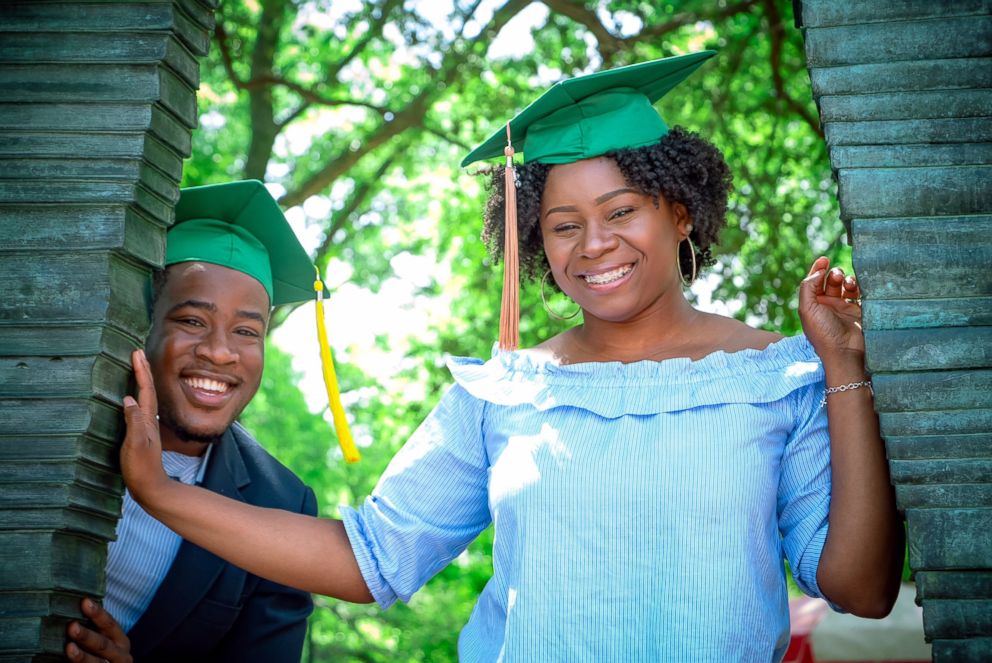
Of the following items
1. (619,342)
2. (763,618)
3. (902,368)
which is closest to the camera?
(902,368)

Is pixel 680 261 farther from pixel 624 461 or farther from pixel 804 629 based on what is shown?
pixel 804 629

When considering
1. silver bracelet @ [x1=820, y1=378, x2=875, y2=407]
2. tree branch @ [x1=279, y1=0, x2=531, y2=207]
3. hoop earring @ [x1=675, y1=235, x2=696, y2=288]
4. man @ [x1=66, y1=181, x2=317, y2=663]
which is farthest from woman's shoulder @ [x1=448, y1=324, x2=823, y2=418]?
tree branch @ [x1=279, y1=0, x2=531, y2=207]

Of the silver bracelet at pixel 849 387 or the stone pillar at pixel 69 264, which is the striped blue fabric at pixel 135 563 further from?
the silver bracelet at pixel 849 387

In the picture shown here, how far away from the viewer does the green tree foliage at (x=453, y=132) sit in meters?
A: 7.89

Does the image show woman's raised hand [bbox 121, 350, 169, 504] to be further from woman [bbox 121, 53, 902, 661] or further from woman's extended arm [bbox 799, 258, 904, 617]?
woman's extended arm [bbox 799, 258, 904, 617]

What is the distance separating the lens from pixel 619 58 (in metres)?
7.88

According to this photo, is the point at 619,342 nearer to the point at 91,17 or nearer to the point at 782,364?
the point at 782,364

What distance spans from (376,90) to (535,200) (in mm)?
7923

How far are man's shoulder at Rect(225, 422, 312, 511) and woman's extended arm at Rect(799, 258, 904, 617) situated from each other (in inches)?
72.9

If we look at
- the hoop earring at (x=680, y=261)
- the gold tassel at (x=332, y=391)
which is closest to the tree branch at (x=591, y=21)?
the gold tassel at (x=332, y=391)

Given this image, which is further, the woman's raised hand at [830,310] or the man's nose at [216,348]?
the man's nose at [216,348]

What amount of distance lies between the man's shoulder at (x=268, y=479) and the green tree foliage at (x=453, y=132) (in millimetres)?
3929

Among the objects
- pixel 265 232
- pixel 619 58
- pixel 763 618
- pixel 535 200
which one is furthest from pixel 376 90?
pixel 763 618

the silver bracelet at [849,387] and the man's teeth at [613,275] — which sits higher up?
the man's teeth at [613,275]
